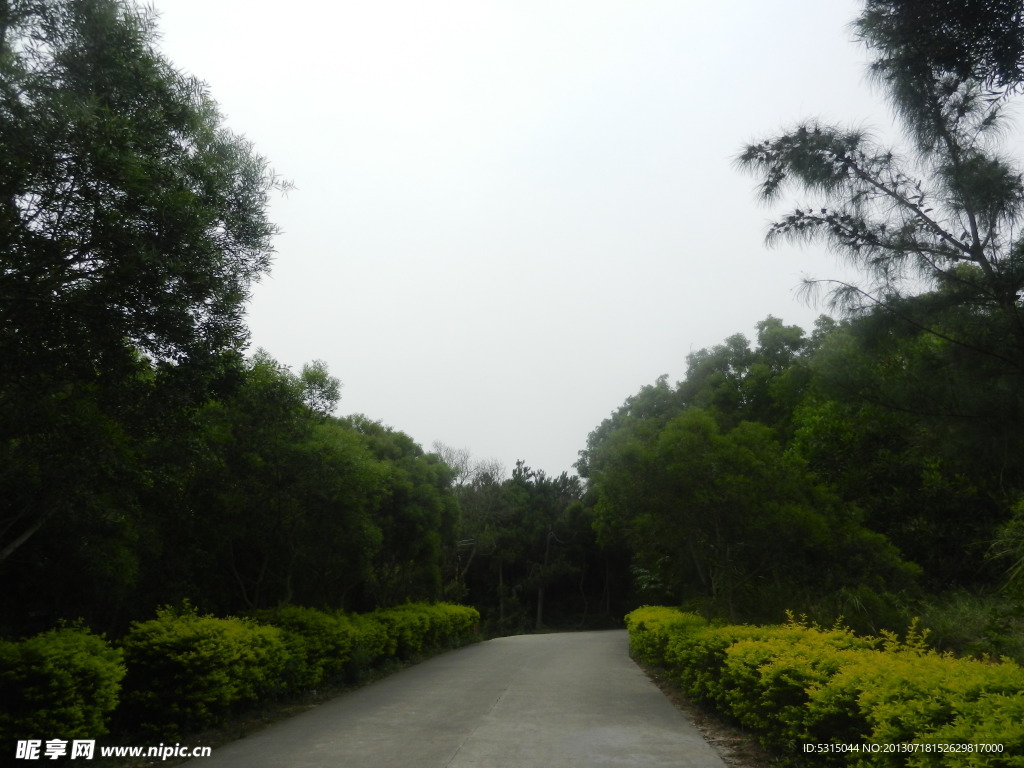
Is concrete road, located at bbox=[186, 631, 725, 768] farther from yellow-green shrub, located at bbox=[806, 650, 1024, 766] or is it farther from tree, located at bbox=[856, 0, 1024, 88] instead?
tree, located at bbox=[856, 0, 1024, 88]

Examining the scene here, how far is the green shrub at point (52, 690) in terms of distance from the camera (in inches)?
216

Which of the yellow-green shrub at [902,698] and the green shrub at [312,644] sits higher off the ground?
the yellow-green shrub at [902,698]

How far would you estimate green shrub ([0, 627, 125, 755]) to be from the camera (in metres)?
5.49

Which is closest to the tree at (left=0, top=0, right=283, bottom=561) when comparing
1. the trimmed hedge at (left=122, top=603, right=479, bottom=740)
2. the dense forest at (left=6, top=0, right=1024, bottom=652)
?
the dense forest at (left=6, top=0, right=1024, bottom=652)

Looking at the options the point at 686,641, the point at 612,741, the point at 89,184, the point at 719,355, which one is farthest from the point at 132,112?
the point at 719,355

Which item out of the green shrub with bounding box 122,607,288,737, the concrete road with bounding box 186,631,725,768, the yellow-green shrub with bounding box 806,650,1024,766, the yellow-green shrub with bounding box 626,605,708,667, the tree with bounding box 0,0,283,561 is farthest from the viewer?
the yellow-green shrub with bounding box 626,605,708,667

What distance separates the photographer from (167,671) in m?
7.58

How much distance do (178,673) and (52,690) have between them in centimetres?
205

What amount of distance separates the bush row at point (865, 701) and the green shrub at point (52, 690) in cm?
555

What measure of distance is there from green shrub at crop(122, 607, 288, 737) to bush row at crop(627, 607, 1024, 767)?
213 inches

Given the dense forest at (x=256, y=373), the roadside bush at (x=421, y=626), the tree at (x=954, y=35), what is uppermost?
the tree at (x=954, y=35)

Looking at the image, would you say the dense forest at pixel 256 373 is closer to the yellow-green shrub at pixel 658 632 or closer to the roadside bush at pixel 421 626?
the yellow-green shrub at pixel 658 632

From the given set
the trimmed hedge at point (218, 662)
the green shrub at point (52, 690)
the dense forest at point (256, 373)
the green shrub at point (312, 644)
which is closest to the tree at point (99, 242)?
the dense forest at point (256, 373)

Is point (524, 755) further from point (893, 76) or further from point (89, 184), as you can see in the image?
point (893, 76)
